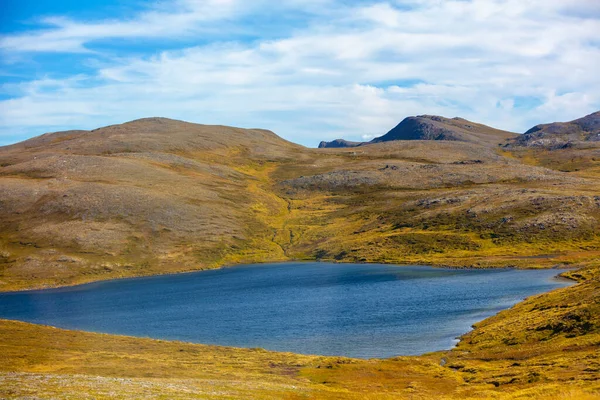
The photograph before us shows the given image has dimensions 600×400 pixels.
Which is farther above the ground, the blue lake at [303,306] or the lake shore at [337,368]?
the lake shore at [337,368]

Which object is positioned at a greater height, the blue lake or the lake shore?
the lake shore

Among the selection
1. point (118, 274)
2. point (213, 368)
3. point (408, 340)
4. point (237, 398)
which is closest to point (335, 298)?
point (408, 340)

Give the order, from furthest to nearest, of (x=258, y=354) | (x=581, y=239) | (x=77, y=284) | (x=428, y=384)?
(x=77, y=284)
(x=581, y=239)
(x=258, y=354)
(x=428, y=384)

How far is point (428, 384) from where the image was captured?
63.2 m

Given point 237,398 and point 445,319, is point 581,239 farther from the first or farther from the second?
point 237,398

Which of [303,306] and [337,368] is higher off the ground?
[337,368]

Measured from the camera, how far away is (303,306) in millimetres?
119812

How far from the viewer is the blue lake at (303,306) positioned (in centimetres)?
9150

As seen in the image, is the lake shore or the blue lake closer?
the lake shore

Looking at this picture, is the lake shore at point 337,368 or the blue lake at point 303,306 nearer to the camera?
the lake shore at point 337,368

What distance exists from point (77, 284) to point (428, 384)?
146 meters

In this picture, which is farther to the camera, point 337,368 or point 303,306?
point 303,306

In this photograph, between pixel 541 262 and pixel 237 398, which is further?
pixel 541 262

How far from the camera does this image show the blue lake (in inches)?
3602
